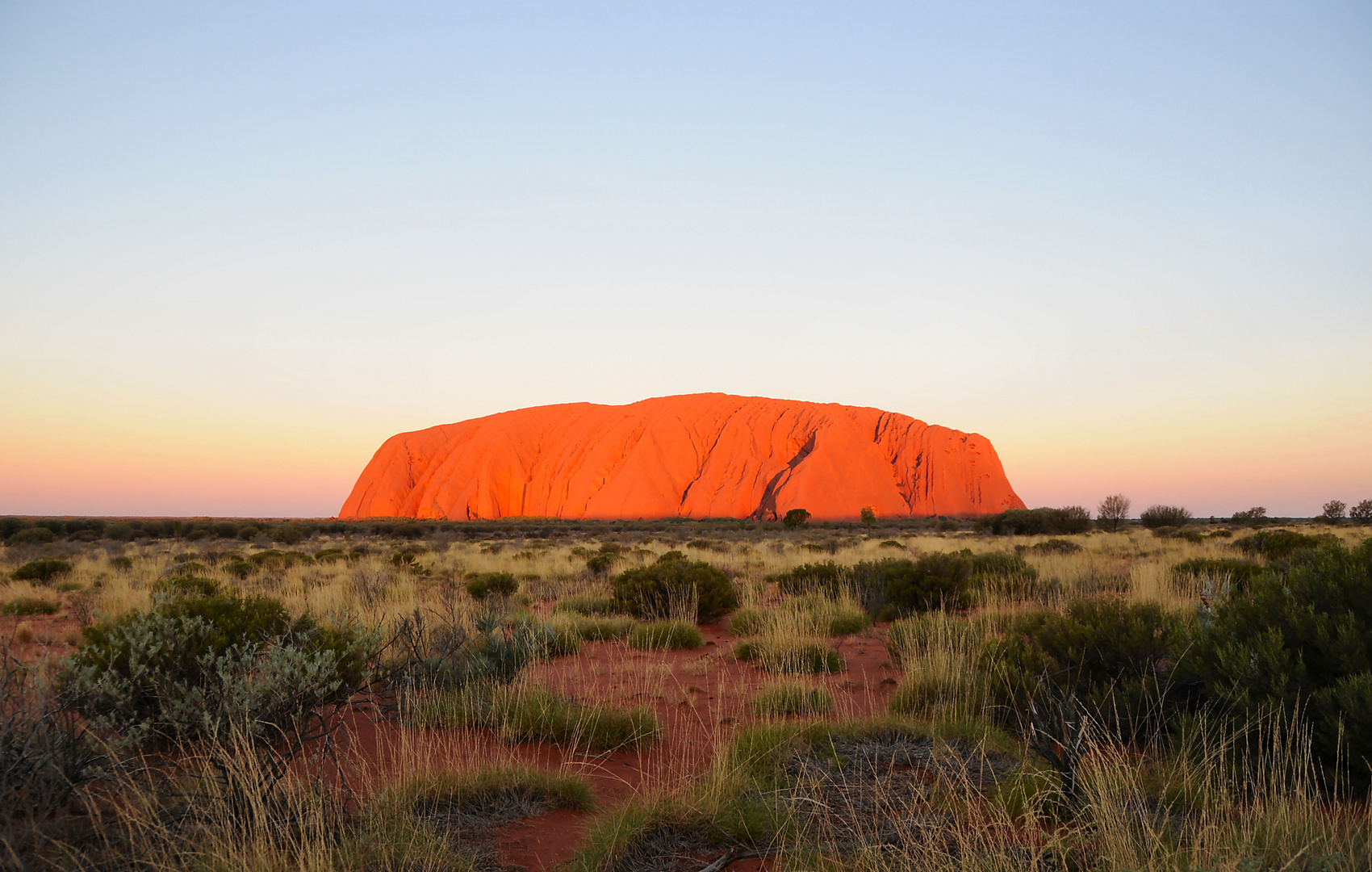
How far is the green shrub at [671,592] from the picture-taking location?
10.6m

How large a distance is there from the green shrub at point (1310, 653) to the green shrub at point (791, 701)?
253 centimetres

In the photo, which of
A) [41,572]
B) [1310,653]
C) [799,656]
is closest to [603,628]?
[799,656]

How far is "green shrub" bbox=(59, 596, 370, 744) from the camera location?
3.74 m

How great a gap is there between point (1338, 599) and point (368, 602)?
10.6 meters

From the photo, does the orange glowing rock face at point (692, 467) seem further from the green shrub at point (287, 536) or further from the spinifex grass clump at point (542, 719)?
the spinifex grass clump at point (542, 719)

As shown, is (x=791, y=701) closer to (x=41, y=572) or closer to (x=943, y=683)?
(x=943, y=683)

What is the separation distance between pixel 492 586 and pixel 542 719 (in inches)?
→ 326

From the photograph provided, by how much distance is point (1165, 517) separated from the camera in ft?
110

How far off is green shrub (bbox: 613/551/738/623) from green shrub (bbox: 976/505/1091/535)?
24492mm

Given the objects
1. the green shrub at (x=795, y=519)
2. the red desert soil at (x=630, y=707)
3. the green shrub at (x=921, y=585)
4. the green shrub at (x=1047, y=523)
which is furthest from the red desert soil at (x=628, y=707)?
the green shrub at (x=795, y=519)

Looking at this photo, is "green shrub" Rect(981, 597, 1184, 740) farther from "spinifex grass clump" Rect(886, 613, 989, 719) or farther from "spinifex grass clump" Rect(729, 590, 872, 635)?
"spinifex grass clump" Rect(729, 590, 872, 635)

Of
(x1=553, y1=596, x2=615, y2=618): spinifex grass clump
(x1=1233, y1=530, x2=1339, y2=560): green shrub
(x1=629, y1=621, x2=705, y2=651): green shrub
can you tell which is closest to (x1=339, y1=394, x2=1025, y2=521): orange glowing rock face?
(x1=1233, y1=530, x2=1339, y2=560): green shrub

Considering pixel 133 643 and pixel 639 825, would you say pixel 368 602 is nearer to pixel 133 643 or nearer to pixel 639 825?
pixel 133 643

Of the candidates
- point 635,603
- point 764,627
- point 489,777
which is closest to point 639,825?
point 489,777
